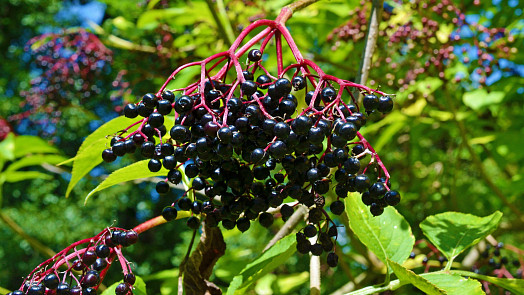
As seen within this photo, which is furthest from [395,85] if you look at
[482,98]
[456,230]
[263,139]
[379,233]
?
[263,139]

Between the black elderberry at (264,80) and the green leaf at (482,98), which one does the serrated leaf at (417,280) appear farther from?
the green leaf at (482,98)

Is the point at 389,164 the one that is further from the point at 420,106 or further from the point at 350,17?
the point at 350,17

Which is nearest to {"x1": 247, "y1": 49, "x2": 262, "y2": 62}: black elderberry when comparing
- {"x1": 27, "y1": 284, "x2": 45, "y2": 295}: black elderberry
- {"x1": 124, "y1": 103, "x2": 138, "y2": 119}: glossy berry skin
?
{"x1": 124, "y1": 103, "x2": 138, "y2": 119}: glossy berry skin

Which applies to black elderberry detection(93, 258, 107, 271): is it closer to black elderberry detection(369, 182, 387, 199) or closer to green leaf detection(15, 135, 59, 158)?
black elderberry detection(369, 182, 387, 199)

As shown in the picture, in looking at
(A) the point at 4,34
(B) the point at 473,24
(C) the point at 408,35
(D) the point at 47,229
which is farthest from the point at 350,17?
(A) the point at 4,34

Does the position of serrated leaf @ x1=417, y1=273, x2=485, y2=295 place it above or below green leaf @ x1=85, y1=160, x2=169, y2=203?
below

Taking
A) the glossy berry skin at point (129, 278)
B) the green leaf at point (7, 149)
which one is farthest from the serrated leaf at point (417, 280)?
the green leaf at point (7, 149)

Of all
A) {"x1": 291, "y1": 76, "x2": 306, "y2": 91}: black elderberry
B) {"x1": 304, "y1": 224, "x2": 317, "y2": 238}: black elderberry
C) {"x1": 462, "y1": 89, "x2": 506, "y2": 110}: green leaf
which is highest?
{"x1": 291, "y1": 76, "x2": 306, "y2": 91}: black elderberry
